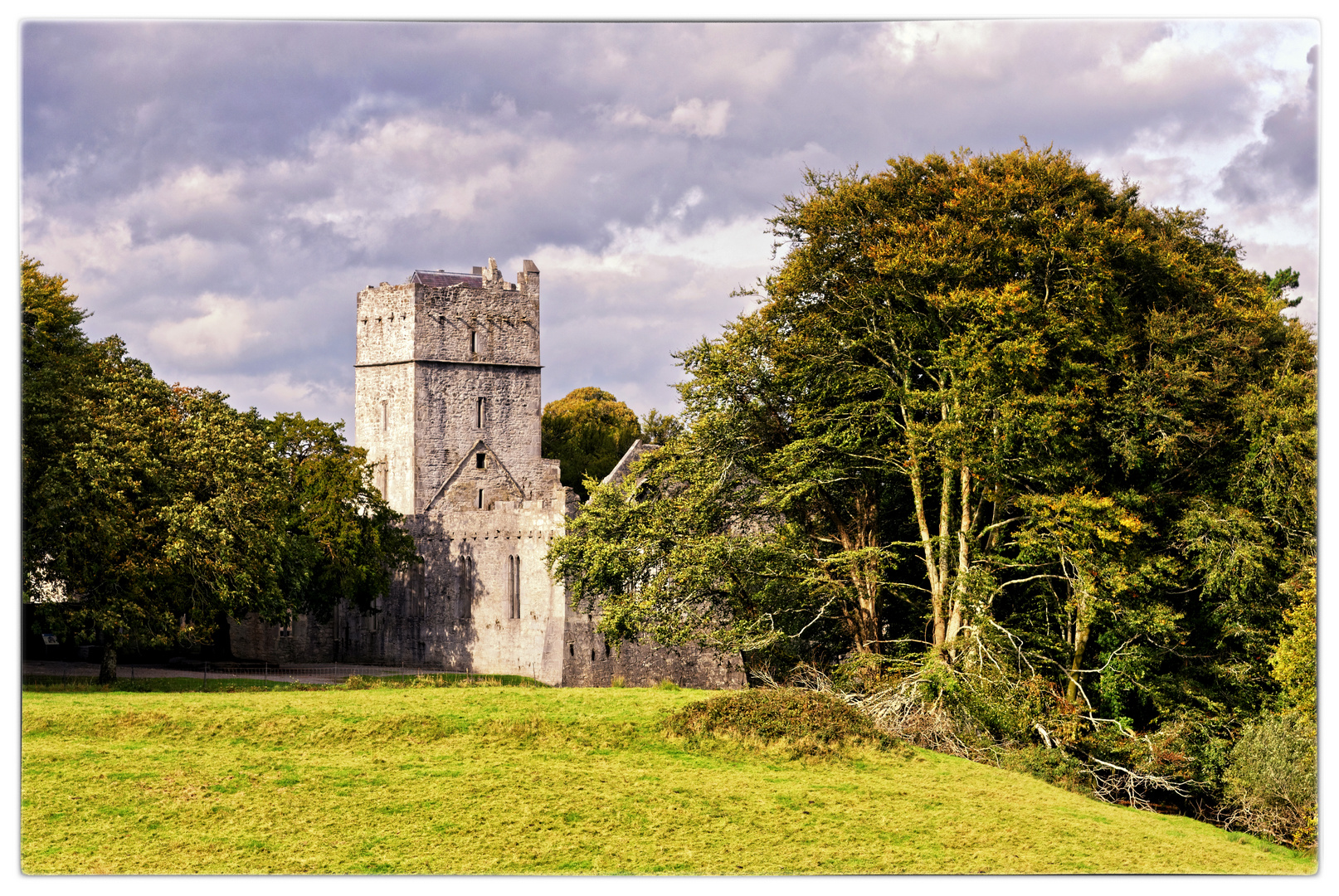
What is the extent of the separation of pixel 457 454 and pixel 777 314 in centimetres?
2699

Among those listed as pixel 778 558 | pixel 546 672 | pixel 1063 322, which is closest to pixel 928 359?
pixel 1063 322

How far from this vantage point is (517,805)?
1539cm

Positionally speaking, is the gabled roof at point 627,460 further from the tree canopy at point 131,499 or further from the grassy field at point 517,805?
the grassy field at point 517,805

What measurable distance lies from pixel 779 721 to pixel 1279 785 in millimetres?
7199

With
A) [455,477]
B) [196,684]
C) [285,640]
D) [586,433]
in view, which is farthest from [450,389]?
[196,684]

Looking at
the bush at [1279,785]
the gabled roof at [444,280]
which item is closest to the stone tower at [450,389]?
the gabled roof at [444,280]

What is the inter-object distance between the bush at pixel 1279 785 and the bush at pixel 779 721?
208 inches

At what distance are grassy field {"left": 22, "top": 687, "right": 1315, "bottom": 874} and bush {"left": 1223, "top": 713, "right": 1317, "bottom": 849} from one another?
3.89 ft

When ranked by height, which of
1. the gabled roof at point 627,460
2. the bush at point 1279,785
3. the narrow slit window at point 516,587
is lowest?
the bush at point 1279,785

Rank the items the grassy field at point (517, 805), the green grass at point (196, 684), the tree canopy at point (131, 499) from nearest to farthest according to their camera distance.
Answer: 1. the grassy field at point (517, 805)
2. the tree canopy at point (131, 499)
3. the green grass at point (196, 684)

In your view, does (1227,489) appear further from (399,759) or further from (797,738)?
(399,759)

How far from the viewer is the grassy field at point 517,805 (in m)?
14.1

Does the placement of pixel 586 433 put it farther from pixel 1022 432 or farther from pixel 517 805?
pixel 517 805

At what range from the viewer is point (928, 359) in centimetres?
2384
